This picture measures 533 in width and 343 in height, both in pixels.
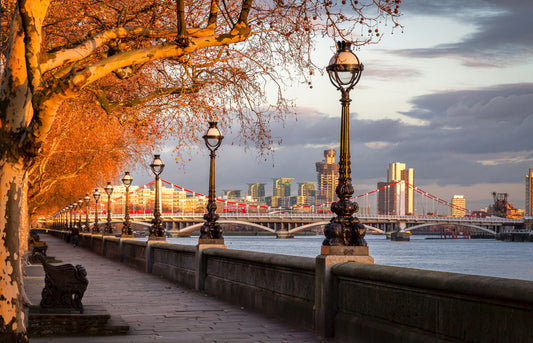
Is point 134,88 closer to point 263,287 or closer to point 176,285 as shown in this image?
point 176,285

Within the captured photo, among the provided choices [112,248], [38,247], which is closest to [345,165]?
[112,248]

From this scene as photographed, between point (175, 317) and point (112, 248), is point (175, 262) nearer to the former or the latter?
point (175, 317)

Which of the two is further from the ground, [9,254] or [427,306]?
[9,254]

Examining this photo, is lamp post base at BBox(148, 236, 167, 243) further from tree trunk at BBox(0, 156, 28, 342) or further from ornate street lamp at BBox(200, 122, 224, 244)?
tree trunk at BBox(0, 156, 28, 342)

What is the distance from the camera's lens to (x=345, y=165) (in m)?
12.1

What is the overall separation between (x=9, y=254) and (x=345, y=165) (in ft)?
17.3

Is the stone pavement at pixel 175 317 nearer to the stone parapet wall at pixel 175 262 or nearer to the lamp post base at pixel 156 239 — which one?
the stone parapet wall at pixel 175 262

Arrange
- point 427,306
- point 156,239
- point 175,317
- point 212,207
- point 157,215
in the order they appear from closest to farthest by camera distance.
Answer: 1. point 427,306
2. point 175,317
3. point 212,207
4. point 156,239
5. point 157,215

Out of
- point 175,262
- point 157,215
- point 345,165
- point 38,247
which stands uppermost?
point 345,165

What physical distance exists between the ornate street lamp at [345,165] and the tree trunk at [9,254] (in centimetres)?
452

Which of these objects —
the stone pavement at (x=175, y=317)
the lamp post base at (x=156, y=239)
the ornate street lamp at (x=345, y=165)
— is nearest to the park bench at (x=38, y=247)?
the lamp post base at (x=156, y=239)

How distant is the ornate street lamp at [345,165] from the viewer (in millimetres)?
11602

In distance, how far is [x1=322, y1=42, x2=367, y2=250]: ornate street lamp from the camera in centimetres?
1160

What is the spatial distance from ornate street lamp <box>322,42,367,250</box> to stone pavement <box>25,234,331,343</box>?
5.34 feet
